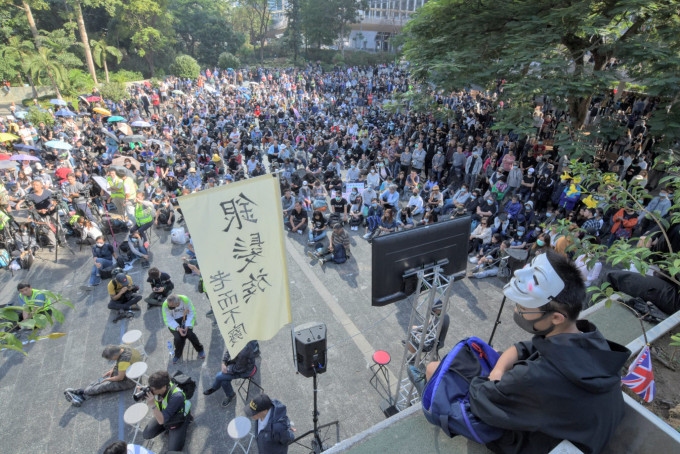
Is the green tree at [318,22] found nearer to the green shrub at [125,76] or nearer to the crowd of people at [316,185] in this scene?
the green shrub at [125,76]

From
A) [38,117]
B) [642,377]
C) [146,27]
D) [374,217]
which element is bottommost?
[374,217]

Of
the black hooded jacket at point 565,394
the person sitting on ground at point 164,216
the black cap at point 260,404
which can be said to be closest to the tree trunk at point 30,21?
the person sitting on ground at point 164,216

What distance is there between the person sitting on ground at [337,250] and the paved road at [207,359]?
275mm

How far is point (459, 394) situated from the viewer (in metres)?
2.49

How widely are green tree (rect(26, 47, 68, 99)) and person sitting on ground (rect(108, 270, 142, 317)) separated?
29.5 metres

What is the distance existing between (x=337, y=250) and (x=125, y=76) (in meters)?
39.7

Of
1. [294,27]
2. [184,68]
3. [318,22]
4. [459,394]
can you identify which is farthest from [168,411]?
[294,27]

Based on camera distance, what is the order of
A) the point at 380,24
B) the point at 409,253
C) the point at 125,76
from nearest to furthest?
1. the point at 409,253
2. the point at 125,76
3. the point at 380,24

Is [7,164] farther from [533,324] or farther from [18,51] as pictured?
[18,51]

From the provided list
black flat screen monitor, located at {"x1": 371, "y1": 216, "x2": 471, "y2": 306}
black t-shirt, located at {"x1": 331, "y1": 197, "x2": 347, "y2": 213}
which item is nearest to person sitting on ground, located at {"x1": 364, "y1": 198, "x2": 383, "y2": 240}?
black t-shirt, located at {"x1": 331, "y1": 197, "x2": 347, "y2": 213}

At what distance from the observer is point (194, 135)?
63.7ft

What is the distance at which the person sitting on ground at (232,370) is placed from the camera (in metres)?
5.77

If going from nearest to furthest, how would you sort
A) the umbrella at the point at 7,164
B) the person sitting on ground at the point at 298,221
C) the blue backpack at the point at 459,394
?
1. the blue backpack at the point at 459,394
2. the umbrella at the point at 7,164
3. the person sitting on ground at the point at 298,221

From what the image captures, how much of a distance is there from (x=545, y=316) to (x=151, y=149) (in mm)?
18295
